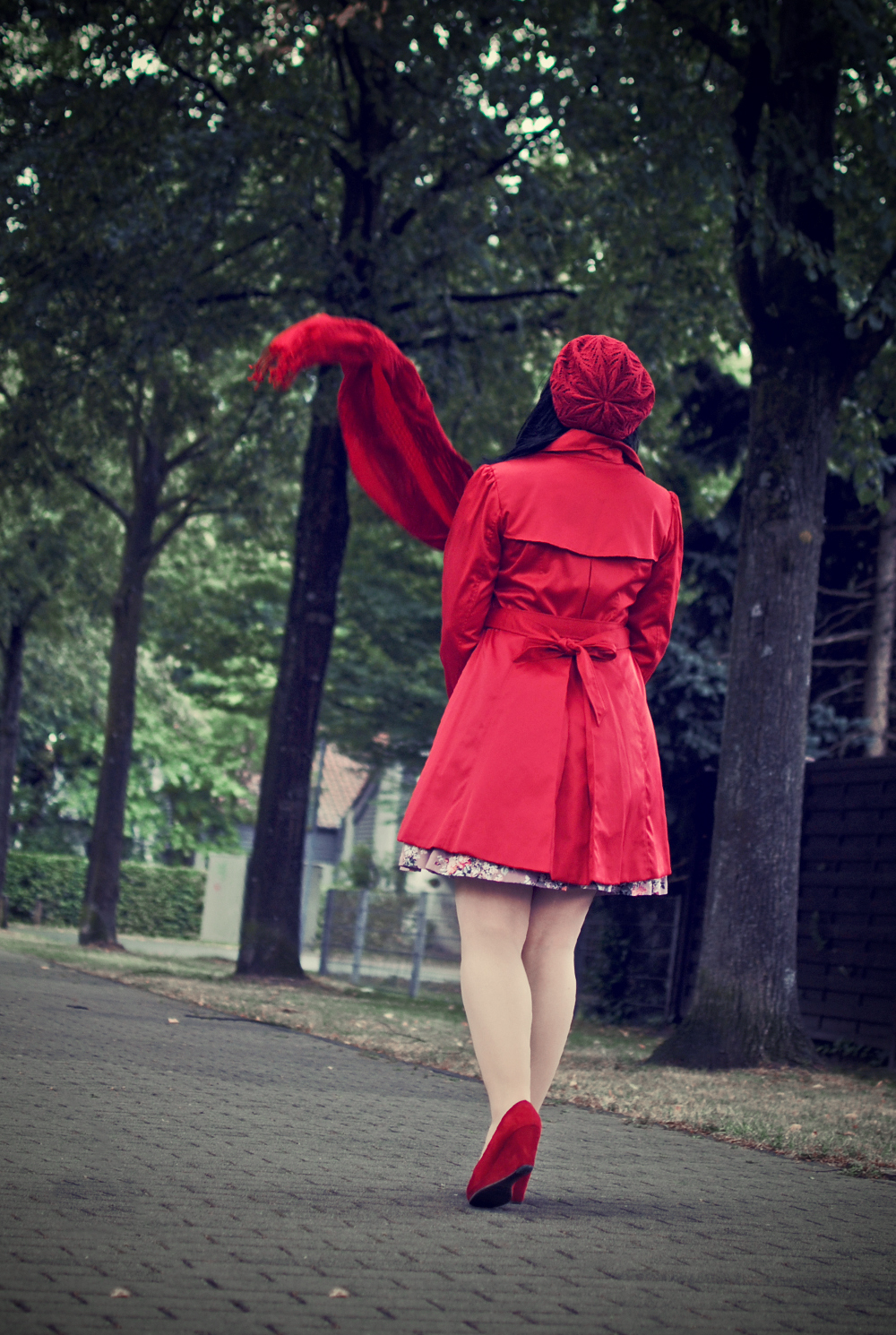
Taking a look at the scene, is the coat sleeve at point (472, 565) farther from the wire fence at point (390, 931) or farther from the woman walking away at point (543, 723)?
the wire fence at point (390, 931)

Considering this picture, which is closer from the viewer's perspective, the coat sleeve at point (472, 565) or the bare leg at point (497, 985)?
the bare leg at point (497, 985)

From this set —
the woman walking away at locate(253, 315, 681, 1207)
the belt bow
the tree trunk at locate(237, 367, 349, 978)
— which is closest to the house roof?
the tree trunk at locate(237, 367, 349, 978)

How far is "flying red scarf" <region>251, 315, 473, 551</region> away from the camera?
4215 millimetres

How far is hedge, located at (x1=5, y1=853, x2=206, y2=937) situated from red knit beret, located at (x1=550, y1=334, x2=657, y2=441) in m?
31.2

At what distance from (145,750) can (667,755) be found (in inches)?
899

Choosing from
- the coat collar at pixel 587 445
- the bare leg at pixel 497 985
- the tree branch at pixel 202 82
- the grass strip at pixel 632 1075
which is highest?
the tree branch at pixel 202 82

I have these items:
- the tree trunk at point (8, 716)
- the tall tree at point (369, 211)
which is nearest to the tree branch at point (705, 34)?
the tall tree at point (369, 211)

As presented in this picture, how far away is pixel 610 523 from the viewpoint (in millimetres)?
3914

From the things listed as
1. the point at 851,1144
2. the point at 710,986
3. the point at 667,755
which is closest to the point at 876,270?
the point at 667,755

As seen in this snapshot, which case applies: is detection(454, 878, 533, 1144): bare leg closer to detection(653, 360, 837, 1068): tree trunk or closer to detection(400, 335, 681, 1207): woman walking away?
detection(400, 335, 681, 1207): woman walking away

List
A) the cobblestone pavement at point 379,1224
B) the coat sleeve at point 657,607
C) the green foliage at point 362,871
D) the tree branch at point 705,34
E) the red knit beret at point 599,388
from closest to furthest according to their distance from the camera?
the cobblestone pavement at point 379,1224, the red knit beret at point 599,388, the coat sleeve at point 657,607, the tree branch at point 705,34, the green foliage at point 362,871

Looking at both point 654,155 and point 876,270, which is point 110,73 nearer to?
point 654,155

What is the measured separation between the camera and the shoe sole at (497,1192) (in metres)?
3.41

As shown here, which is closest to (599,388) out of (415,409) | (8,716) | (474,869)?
(415,409)
